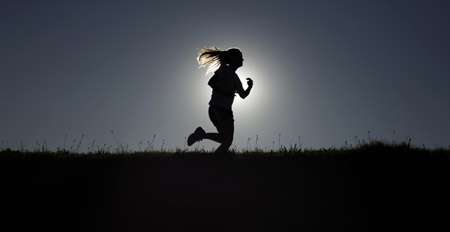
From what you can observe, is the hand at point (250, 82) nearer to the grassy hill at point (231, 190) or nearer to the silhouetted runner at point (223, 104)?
the silhouetted runner at point (223, 104)

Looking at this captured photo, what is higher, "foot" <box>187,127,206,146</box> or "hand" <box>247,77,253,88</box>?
"hand" <box>247,77,253,88</box>

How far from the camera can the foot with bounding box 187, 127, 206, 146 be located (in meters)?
9.67

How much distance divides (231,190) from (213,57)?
3.54 m

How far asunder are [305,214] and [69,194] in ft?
14.7

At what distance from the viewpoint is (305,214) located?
25.7 feet

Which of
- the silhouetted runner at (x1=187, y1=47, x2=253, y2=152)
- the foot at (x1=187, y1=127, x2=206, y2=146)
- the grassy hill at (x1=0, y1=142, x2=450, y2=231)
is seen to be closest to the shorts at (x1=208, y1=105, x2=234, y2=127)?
the silhouetted runner at (x1=187, y1=47, x2=253, y2=152)

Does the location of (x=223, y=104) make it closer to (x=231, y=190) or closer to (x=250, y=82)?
(x=250, y=82)

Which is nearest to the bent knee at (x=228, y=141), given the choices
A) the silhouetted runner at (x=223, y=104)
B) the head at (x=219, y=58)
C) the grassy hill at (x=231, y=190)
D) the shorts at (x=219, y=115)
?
the silhouetted runner at (x=223, y=104)

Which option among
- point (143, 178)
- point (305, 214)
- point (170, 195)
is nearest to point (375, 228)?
point (305, 214)

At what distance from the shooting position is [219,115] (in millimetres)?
9633

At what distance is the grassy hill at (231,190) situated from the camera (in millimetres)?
7668

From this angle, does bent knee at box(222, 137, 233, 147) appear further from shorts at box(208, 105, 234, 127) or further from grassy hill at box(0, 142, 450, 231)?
shorts at box(208, 105, 234, 127)

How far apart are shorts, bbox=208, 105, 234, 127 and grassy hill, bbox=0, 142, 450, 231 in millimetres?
764

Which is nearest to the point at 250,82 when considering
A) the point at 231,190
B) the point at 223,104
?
the point at 223,104
